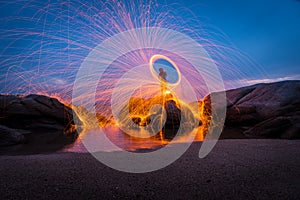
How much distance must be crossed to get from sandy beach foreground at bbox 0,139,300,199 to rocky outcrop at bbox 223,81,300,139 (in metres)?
6.24

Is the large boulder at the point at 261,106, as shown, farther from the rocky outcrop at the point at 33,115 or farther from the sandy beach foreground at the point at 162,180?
the rocky outcrop at the point at 33,115

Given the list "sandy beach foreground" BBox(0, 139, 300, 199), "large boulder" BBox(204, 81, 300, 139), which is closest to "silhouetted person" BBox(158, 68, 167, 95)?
"large boulder" BBox(204, 81, 300, 139)

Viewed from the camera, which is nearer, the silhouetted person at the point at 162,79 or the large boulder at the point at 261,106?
the large boulder at the point at 261,106

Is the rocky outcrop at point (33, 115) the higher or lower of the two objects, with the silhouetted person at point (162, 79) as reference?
lower

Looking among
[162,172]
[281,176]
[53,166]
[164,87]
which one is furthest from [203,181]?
[164,87]

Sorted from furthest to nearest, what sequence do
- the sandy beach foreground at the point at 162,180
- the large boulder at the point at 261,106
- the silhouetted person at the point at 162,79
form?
the silhouetted person at the point at 162,79
the large boulder at the point at 261,106
the sandy beach foreground at the point at 162,180

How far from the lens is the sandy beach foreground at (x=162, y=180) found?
7.00 ft

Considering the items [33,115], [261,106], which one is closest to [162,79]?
[261,106]

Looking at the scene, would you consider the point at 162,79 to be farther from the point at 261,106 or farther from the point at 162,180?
the point at 162,180

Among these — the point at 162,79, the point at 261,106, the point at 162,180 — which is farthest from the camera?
the point at 162,79

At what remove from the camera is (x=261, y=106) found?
1186cm

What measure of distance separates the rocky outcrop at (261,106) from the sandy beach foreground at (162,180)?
624cm

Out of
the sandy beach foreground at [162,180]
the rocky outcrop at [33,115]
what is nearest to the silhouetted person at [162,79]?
the rocky outcrop at [33,115]

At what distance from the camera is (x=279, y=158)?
3428 millimetres
